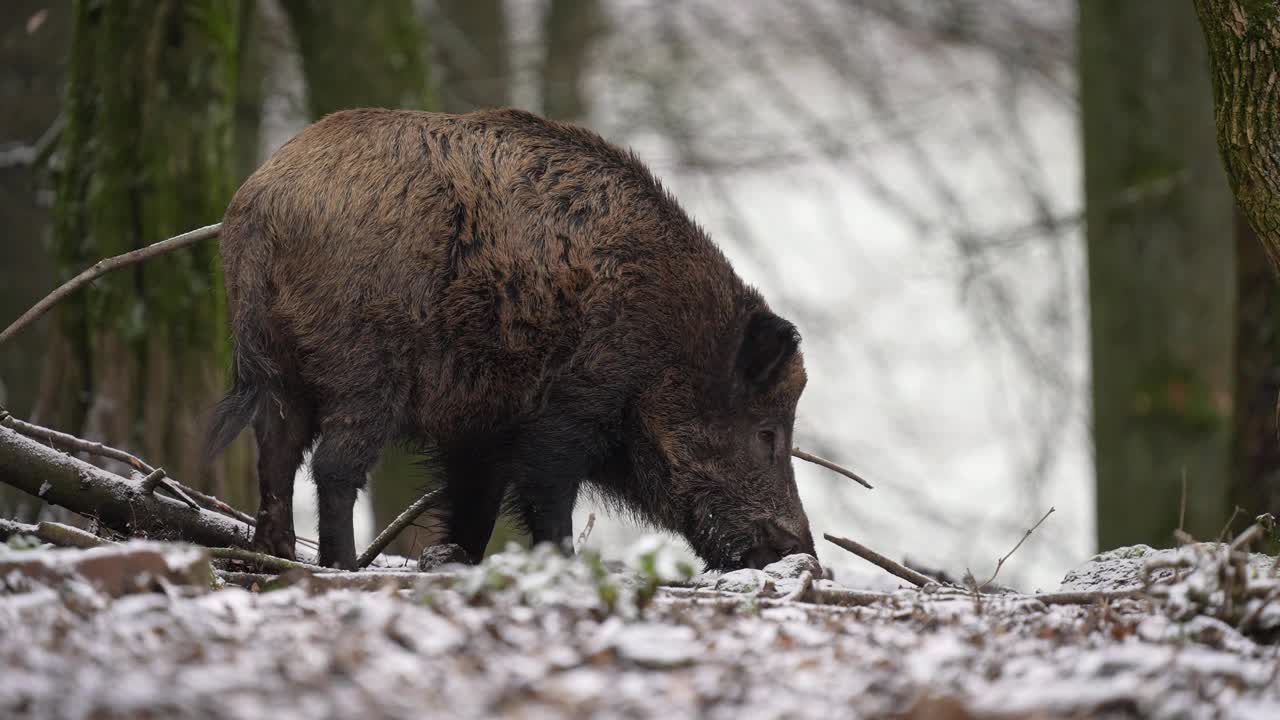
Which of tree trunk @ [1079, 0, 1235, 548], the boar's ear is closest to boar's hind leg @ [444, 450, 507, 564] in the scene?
the boar's ear

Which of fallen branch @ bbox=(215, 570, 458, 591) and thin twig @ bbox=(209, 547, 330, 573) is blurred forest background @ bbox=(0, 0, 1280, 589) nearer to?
thin twig @ bbox=(209, 547, 330, 573)

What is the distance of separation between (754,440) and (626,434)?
61 cm

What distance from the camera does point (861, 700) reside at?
96.3 inches

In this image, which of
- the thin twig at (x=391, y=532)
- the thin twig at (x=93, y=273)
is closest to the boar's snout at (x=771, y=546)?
the thin twig at (x=391, y=532)

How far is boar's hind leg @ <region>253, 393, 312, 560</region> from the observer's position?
472cm

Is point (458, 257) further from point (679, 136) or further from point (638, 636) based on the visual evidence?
point (679, 136)

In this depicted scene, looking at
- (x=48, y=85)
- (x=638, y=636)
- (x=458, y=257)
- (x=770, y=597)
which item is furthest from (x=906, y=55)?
(x=638, y=636)

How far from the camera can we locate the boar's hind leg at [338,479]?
4.61m

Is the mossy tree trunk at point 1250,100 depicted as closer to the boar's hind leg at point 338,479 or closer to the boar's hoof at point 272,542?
the boar's hind leg at point 338,479

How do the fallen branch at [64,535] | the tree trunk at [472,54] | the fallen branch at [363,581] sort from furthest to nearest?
the tree trunk at [472,54]
the fallen branch at [64,535]
the fallen branch at [363,581]

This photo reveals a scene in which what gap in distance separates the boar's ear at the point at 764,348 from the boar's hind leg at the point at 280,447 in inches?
70.6

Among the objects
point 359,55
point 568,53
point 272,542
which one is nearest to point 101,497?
point 272,542

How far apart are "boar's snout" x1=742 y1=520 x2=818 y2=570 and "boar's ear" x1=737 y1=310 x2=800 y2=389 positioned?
622 millimetres

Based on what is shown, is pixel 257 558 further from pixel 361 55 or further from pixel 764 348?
pixel 361 55
